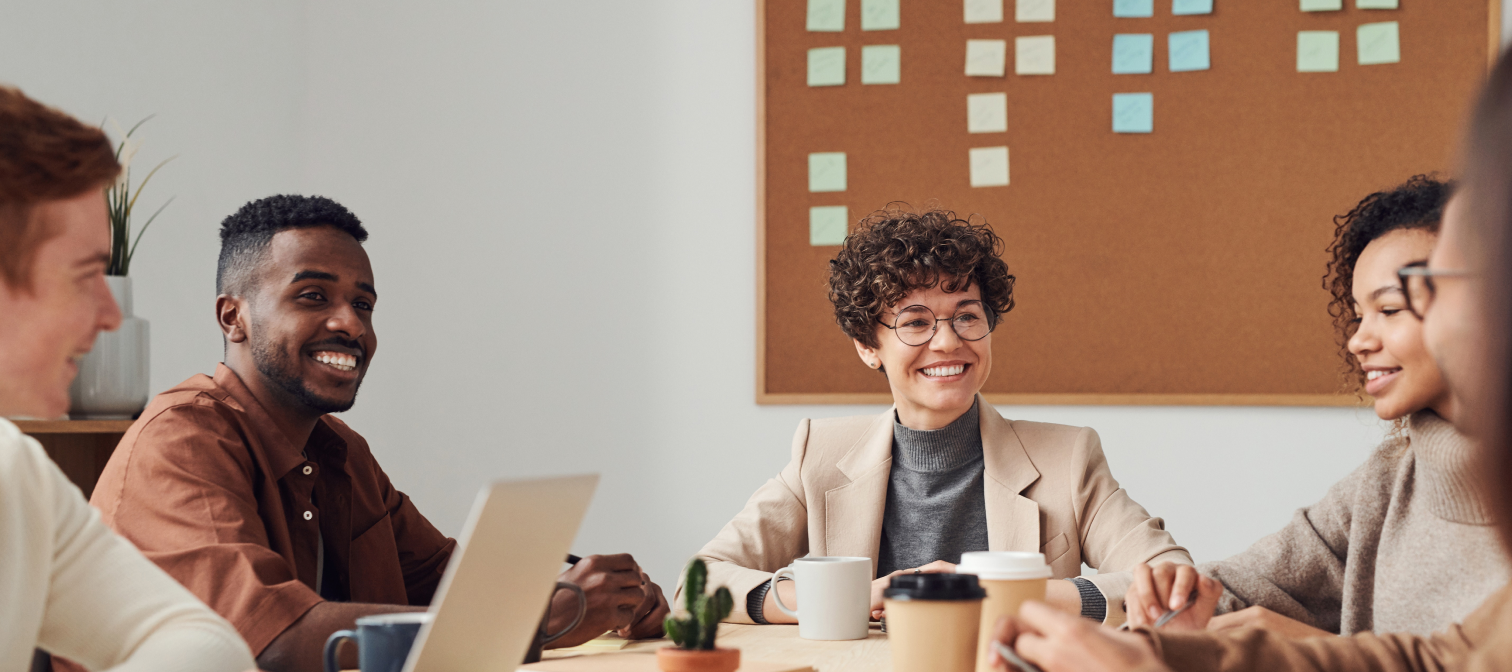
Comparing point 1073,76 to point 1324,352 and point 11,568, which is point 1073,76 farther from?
point 11,568

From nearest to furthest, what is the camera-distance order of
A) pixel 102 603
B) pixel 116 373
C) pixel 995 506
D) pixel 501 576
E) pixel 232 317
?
pixel 501 576 < pixel 102 603 < pixel 232 317 < pixel 995 506 < pixel 116 373

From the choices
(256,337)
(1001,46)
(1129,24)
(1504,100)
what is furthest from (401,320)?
(1504,100)

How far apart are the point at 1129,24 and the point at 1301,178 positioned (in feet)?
1.77

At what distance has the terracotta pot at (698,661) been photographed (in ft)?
3.43

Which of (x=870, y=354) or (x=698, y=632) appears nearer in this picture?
(x=698, y=632)

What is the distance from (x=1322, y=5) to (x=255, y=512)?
2.50m

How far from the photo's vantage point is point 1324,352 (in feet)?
8.89

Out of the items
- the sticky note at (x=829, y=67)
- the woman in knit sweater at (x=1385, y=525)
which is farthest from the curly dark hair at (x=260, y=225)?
the sticky note at (x=829, y=67)

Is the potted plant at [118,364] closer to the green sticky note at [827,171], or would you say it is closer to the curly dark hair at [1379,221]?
the green sticky note at [827,171]

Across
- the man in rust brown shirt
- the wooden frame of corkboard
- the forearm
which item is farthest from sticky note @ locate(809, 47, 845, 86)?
the forearm

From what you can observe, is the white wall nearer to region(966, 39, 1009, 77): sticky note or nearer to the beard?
region(966, 39, 1009, 77): sticky note

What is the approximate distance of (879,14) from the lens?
2.93m

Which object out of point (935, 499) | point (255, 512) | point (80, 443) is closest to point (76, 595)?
point (255, 512)

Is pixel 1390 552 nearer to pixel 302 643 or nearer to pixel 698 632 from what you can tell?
pixel 698 632
